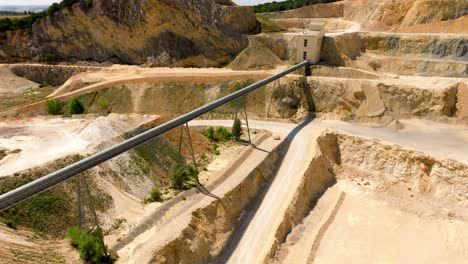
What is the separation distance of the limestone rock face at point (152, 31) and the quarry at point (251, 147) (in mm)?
275

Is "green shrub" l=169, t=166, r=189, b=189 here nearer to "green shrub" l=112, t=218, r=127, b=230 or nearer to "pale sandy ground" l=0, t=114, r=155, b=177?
"green shrub" l=112, t=218, r=127, b=230

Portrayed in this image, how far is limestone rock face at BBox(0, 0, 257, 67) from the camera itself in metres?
62.7

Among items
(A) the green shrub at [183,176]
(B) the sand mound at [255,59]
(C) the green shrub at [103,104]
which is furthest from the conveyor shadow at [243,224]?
(C) the green shrub at [103,104]

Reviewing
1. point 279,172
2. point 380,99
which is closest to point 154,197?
point 279,172

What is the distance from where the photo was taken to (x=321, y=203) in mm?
30516

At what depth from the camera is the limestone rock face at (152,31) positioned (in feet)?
206

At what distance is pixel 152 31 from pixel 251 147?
4274cm

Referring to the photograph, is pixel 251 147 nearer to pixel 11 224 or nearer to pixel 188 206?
pixel 188 206

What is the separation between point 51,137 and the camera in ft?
94.9

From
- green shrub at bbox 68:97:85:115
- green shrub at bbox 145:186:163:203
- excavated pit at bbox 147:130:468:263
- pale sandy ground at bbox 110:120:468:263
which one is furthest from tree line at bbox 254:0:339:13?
green shrub at bbox 145:186:163:203

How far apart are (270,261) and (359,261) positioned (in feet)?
22.2

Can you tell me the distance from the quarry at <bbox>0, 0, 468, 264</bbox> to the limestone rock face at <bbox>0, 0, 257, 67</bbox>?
275 mm

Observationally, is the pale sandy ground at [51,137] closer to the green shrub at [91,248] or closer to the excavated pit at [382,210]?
the green shrub at [91,248]

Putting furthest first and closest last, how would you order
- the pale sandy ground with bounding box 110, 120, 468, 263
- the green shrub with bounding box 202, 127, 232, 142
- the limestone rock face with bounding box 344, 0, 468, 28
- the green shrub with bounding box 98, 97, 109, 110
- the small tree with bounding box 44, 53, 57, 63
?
1. the small tree with bounding box 44, 53, 57, 63
2. the limestone rock face with bounding box 344, 0, 468, 28
3. the green shrub with bounding box 98, 97, 109, 110
4. the green shrub with bounding box 202, 127, 232, 142
5. the pale sandy ground with bounding box 110, 120, 468, 263
